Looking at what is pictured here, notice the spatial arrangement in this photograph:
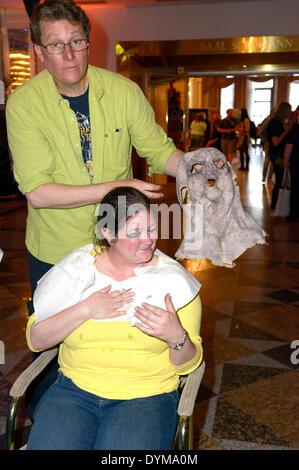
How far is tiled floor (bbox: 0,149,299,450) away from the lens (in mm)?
2240

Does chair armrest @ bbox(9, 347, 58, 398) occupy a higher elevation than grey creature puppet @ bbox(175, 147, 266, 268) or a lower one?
lower

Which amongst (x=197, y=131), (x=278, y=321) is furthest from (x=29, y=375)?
(x=197, y=131)

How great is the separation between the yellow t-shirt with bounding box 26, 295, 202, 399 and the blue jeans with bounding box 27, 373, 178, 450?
0.09ft

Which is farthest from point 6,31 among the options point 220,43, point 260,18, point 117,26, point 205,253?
point 205,253

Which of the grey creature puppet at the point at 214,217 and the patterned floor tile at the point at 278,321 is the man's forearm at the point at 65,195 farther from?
the patterned floor tile at the point at 278,321

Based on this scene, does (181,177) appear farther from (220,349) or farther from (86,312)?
(220,349)

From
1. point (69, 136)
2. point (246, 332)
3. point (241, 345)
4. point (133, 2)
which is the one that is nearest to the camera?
point (69, 136)

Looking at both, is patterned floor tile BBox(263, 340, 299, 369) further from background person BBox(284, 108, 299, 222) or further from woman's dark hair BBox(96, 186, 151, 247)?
background person BBox(284, 108, 299, 222)

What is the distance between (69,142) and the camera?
1.71 meters

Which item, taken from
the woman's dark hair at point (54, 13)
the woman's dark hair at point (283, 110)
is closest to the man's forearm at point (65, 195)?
the woman's dark hair at point (54, 13)

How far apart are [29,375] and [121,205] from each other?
603 millimetres

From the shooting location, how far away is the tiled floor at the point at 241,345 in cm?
224

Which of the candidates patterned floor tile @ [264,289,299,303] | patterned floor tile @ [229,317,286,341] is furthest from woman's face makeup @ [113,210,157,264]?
patterned floor tile @ [264,289,299,303]
